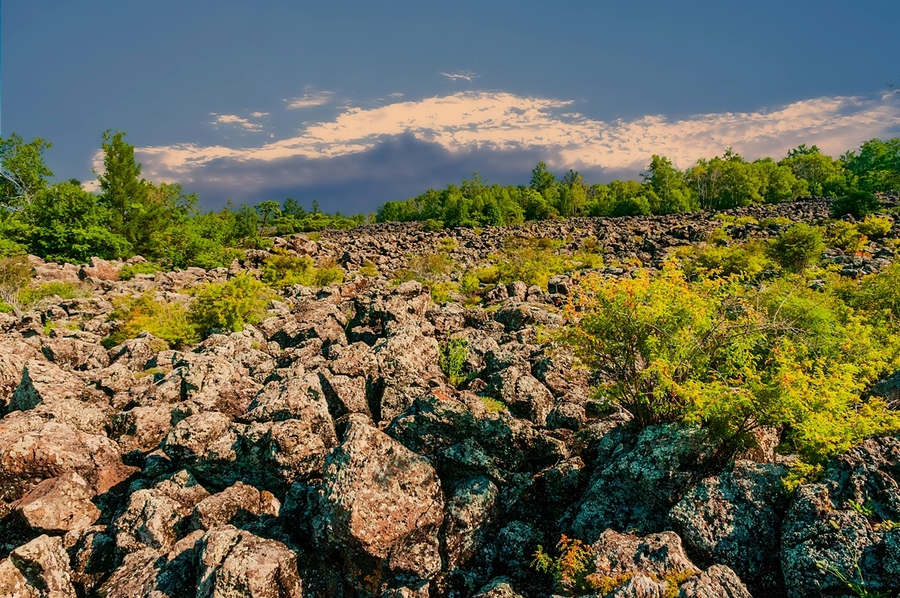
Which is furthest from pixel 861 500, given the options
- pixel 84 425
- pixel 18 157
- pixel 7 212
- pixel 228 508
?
pixel 18 157

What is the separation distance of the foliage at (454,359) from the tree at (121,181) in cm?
5219

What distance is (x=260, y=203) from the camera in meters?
100

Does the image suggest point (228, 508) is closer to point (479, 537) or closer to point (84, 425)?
point (479, 537)

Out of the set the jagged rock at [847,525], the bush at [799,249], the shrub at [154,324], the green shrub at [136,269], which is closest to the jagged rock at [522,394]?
the jagged rock at [847,525]

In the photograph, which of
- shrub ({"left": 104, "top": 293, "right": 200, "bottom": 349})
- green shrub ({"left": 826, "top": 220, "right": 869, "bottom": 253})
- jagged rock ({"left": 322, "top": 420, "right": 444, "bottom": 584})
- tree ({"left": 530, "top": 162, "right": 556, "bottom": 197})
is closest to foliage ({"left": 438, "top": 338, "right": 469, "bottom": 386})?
jagged rock ({"left": 322, "top": 420, "right": 444, "bottom": 584})

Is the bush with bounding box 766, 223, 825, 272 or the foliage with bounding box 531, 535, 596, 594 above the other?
the bush with bounding box 766, 223, 825, 272

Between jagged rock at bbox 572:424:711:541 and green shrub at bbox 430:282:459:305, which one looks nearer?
jagged rock at bbox 572:424:711:541

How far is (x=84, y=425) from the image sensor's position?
11.9 m

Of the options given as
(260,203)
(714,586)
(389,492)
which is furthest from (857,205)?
(260,203)

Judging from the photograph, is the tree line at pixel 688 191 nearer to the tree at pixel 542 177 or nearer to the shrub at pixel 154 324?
the tree at pixel 542 177

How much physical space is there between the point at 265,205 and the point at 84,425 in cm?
9630

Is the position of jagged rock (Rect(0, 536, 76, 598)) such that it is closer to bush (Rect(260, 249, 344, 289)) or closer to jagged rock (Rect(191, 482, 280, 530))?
jagged rock (Rect(191, 482, 280, 530))

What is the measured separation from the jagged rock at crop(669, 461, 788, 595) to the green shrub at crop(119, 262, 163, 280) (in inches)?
1807

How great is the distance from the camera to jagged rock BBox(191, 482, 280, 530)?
8766mm
